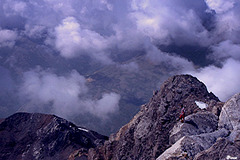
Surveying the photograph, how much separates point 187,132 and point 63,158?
75.0 metres

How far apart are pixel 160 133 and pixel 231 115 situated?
18847mm

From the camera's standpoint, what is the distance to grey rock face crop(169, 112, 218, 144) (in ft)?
122

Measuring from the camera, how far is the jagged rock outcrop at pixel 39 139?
103312 millimetres

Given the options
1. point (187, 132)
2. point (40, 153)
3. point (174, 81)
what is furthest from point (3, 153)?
point (187, 132)

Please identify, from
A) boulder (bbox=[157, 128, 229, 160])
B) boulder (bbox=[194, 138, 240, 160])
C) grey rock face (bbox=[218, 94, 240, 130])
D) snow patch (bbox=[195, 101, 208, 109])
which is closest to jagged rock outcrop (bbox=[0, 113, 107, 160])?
snow patch (bbox=[195, 101, 208, 109])

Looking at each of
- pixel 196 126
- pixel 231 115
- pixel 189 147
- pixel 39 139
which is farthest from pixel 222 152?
pixel 39 139

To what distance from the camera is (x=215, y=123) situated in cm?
3947

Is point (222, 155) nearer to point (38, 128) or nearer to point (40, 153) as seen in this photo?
point (40, 153)

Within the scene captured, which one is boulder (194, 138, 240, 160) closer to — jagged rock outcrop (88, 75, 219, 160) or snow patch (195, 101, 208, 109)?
jagged rock outcrop (88, 75, 219, 160)

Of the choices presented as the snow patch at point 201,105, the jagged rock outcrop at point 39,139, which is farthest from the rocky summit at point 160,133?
the snow patch at point 201,105

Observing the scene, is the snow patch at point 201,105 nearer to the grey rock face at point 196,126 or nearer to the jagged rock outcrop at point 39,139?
the grey rock face at point 196,126

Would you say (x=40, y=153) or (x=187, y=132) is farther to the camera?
(x=40, y=153)

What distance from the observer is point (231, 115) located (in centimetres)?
3678

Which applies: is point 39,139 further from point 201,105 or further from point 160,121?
point 201,105
